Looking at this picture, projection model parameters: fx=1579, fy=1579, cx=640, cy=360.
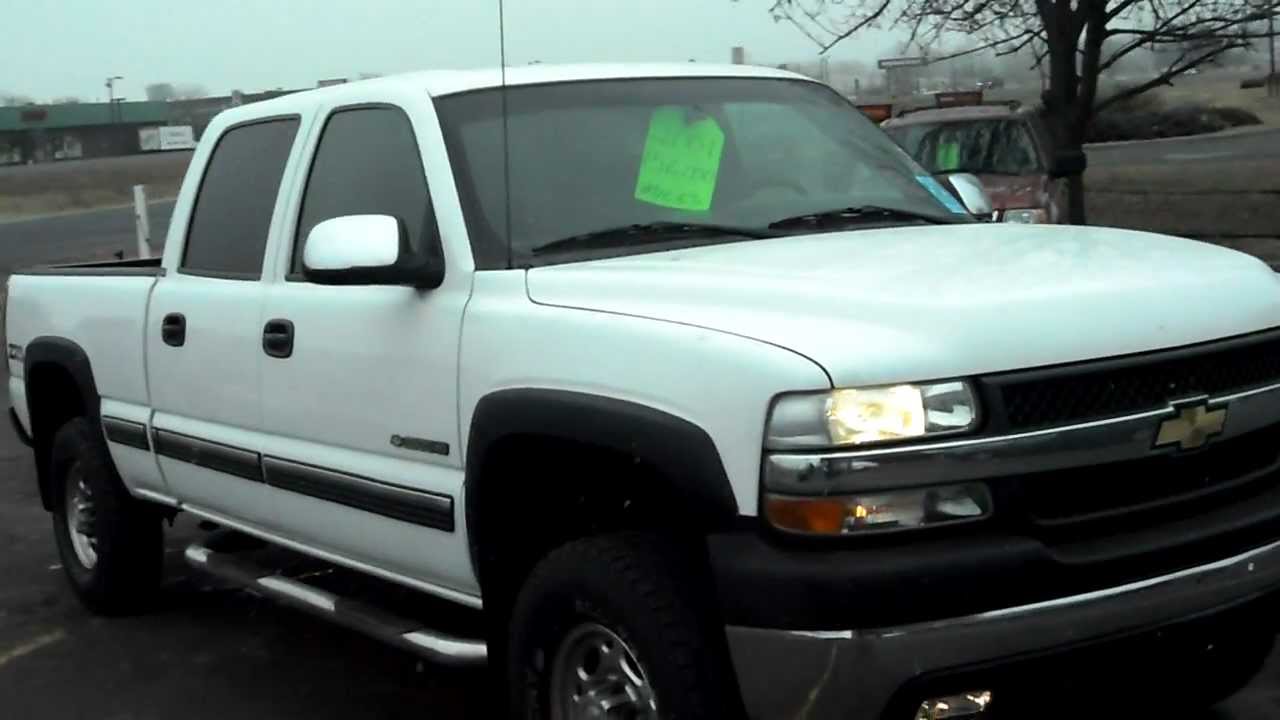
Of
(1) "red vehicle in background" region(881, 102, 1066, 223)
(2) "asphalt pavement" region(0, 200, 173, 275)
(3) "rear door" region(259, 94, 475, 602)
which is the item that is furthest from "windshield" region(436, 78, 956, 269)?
(2) "asphalt pavement" region(0, 200, 173, 275)

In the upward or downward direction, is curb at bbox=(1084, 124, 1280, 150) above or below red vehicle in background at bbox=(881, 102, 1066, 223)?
below

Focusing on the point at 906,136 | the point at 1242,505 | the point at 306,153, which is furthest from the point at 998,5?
the point at 1242,505

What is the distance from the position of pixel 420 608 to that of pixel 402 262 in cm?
169

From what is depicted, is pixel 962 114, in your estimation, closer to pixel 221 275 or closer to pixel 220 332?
pixel 221 275

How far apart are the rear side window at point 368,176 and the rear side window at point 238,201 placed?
0.78ft

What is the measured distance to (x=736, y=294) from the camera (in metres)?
3.42

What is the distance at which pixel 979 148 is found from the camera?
1309cm

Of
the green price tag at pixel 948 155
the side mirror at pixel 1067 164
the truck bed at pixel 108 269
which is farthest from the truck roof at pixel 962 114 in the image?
the truck bed at pixel 108 269

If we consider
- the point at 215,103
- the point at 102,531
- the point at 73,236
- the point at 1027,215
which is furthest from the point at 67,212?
the point at 102,531

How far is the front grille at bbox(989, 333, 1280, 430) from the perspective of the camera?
3066 millimetres

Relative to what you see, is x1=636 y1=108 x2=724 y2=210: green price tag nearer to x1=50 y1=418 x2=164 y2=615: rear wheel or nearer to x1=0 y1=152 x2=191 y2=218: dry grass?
x1=50 y1=418 x2=164 y2=615: rear wheel

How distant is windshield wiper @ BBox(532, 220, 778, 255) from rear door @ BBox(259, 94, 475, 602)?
28 centimetres

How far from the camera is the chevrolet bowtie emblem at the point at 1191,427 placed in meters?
3.20

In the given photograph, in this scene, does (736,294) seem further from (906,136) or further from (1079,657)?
(906,136)
